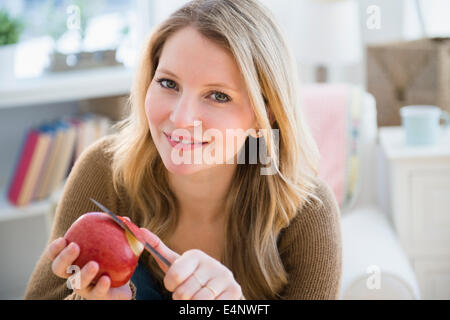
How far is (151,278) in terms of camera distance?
109 cm

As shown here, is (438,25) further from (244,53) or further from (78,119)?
(244,53)

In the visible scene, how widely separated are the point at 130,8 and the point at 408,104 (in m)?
1.19

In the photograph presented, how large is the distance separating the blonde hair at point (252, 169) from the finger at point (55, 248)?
0.34 metres

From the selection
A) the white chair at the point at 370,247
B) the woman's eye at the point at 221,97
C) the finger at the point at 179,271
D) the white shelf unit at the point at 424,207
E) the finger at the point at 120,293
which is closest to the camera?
the finger at the point at 179,271

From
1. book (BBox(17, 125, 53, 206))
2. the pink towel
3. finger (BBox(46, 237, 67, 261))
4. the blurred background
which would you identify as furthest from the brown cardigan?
book (BBox(17, 125, 53, 206))

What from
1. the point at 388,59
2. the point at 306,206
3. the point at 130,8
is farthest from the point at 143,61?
the point at 130,8

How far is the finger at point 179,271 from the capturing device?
68 centimetres

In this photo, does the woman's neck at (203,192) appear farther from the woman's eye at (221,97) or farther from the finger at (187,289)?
the finger at (187,289)

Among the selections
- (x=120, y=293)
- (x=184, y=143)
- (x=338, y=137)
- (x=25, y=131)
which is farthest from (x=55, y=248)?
(x=25, y=131)

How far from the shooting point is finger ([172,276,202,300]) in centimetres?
69

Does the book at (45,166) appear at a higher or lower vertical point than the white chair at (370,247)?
higher

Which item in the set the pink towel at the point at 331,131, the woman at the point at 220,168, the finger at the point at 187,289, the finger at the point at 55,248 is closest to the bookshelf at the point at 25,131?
the pink towel at the point at 331,131

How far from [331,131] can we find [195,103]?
0.87 meters

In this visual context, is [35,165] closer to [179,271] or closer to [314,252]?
[314,252]
